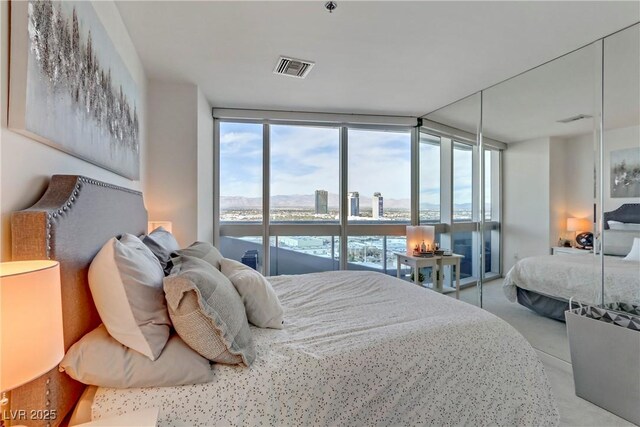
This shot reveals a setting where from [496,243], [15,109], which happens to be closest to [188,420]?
[15,109]

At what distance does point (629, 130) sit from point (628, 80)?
0.37 m

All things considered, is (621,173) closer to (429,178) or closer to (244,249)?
(429,178)

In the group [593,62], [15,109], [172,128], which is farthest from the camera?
[172,128]

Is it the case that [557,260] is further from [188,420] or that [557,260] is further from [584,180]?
[188,420]

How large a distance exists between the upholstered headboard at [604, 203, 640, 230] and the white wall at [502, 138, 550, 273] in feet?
1.69

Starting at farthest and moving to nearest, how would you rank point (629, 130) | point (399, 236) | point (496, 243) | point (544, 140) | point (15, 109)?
point (399, 236) → point (496, 243) → point (544, 140) → point (629, 130) → point (15, 109)

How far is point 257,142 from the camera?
436 cm

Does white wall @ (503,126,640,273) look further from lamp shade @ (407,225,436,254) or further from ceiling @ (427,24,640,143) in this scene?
lamp shade @ (407,225,436,254)

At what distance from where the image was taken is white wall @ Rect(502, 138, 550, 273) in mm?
2871

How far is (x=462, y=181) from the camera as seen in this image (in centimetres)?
381

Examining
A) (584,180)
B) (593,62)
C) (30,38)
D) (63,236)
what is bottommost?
(63,236)

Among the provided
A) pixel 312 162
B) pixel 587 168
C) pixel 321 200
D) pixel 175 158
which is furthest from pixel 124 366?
pixel 312 162

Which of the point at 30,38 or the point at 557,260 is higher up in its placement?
the point at 30,38

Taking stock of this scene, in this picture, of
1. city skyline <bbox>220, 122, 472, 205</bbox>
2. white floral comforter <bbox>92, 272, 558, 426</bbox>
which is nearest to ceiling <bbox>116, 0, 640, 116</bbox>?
city skyline <bbox>220, 122, 472, 205</bbox>
